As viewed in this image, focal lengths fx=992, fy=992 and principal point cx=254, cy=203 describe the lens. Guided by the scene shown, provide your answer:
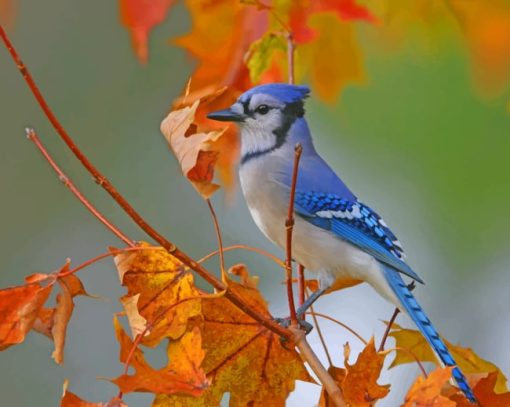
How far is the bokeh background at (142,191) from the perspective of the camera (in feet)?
8.70

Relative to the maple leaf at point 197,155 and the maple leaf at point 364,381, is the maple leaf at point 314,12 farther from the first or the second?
the maple leaf at point 364,381

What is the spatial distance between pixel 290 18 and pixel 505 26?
1.45ft

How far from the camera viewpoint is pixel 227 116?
1.35 meters

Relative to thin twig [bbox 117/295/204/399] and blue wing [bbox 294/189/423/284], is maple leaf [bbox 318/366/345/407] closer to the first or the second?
thin twig [bbox 117/295/204/399]

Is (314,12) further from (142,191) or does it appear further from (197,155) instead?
(142,191)

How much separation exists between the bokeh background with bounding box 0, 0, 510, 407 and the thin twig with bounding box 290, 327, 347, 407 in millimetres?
1582

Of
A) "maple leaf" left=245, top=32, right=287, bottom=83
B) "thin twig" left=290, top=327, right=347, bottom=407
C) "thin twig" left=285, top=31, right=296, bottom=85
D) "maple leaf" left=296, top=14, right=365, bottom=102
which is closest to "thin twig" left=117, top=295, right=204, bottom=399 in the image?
"thin twig" left=290, top=327, right=347, bottom=407

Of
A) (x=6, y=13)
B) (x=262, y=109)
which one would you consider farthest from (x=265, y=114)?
(x=6, y=13)

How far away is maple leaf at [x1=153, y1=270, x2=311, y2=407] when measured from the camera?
1.01m

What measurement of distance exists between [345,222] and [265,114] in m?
0.21

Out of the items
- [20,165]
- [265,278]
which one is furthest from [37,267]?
[265,278]

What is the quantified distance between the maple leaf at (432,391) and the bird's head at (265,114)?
0.52m

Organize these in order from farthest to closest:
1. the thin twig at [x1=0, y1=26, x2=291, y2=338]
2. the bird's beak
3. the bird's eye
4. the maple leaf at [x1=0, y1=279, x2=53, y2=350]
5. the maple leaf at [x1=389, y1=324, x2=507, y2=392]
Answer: the bird's eye
the bird's beak
the maple leaf at [x1=389, y1=324, x2=507, y2=392]
the maple leaf at [x1=0, y1=279, x2=53, y2=350]
the thin twig at [x1=0, y1=26, x2=291, y2=338]

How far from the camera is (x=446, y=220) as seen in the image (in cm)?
264
